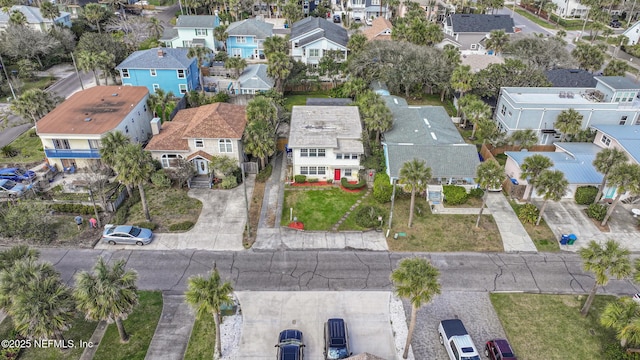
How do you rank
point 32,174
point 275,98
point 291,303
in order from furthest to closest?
point 275,98, point 32,174, point 291,303

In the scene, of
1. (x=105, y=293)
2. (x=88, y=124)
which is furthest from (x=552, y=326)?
(x=88, y=124)

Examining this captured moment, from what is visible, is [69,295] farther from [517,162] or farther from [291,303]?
[517,162]

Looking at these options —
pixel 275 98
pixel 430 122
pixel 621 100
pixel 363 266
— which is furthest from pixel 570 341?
pixel 275 98

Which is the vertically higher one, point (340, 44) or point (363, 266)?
point (340, 44)

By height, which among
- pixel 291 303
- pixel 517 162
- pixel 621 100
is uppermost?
pixel 621 100

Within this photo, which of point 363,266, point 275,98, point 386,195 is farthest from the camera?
point 275,98

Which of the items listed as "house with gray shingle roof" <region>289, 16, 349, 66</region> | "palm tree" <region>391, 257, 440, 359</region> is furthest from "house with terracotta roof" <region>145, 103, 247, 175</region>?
"house with gray shingle roof" <region>289, 16, 349, 66</region>

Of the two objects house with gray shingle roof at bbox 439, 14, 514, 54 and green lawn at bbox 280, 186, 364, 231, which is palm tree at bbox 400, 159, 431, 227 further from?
house with gray shingle roof at bbox 439, 14, 514, 54

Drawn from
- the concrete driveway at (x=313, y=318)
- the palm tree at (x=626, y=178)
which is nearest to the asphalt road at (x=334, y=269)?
the concrete driveway at (x=313, y=318)
